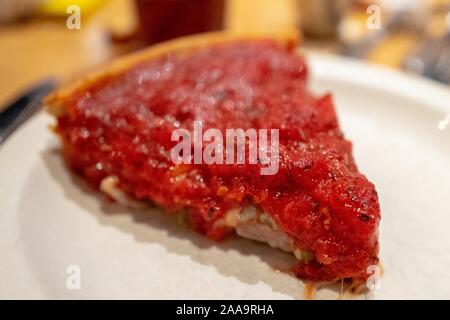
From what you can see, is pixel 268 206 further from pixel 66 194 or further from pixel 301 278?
pixel 66 194

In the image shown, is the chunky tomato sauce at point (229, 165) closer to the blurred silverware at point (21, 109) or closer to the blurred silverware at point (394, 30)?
the blurred silverware at point (21, 109)

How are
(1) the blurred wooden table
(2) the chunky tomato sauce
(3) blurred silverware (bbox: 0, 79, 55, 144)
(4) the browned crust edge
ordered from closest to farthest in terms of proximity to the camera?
(2) the chunky tomato sauce, (4) the browned crust edge, (3) blurred silverware (bbox: 0, 79, 55, 144), (1) the blurred wooden table

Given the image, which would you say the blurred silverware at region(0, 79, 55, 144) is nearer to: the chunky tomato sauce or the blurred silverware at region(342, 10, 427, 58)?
the chunky tomato sauce

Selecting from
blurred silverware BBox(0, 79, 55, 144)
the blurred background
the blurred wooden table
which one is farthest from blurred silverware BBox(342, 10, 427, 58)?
blurred silverware BBox(0, 79, 55, 144)

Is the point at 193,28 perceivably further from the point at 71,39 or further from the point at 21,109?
the point at 21,109
